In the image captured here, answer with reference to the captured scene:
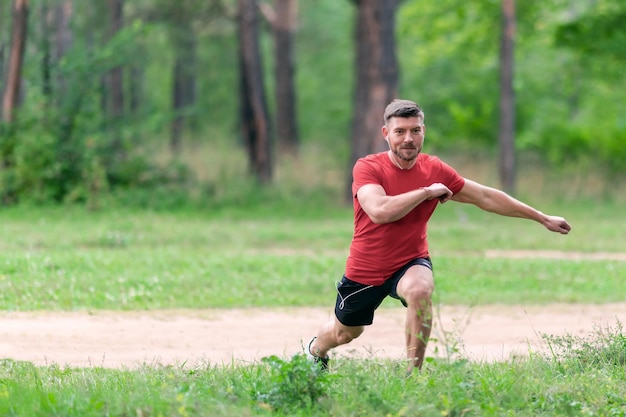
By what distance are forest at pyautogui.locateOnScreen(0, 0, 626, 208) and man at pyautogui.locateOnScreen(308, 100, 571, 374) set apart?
15.0 meters

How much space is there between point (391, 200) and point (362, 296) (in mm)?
883

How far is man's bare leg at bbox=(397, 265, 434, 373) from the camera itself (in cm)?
698

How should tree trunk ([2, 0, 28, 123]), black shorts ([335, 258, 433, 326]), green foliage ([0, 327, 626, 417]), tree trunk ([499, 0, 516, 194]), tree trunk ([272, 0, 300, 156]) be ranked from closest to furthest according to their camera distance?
1. green foliage ([0, 327, 626, 417])
2. black shorts ([335, 258, 433, 326])
3. tree trunk ([2, 0, 28, 123])
4. tree trunk ([499, 0, 516, 194])
5. tree trunk ([272, 0, 300, 156])

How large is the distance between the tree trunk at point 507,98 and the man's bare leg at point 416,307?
20176 millimetres

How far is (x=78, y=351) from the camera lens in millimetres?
9164

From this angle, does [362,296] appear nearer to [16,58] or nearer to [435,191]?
[435,191]

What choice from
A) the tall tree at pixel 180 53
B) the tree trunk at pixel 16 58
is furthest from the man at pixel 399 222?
the tall tree at pixel 180 53

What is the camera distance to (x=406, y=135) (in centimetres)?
702

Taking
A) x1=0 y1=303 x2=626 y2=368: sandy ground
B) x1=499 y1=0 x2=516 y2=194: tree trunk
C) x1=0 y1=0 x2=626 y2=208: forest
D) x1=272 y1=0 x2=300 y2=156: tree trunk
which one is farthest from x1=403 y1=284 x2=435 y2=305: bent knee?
x1=272 y1=0 x2=300 y2=156: tree trunk

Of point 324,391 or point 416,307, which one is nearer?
point 324,391

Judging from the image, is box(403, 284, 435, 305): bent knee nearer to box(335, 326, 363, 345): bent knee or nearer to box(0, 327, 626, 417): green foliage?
box(0, 327, 626, 417): green foliage

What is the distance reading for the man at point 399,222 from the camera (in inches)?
275

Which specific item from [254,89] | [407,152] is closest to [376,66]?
[254,89]

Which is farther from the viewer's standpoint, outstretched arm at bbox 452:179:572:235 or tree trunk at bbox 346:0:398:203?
tree trunk at bbox 346:0:398:203
